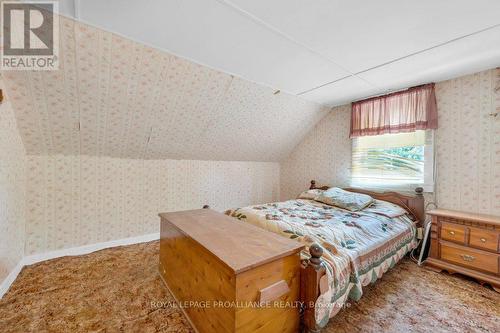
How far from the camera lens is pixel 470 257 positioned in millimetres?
2193

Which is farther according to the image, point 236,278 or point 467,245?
point 467,245

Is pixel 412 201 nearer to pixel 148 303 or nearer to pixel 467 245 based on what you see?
pixel 467 245

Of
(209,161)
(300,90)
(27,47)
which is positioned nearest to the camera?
(27,47)

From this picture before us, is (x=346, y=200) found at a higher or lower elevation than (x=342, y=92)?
lower

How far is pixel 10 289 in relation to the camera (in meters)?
1.95

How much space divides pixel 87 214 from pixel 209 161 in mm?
1964

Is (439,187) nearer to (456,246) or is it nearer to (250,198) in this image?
(456,246)

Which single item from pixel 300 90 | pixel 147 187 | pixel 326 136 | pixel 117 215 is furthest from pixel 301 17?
pixel 117 215

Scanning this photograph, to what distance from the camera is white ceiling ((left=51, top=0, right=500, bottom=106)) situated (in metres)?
1.48

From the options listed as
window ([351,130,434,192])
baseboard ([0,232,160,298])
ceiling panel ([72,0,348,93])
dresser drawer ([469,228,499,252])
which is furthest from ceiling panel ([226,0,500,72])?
baseboard ([0,232,160,298])

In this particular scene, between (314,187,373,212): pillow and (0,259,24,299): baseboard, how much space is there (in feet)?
11.9

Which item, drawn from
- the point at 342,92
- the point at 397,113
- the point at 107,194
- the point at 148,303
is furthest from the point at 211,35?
the point at 397,113

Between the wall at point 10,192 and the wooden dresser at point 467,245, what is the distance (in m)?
4.43

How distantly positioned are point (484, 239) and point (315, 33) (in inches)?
103
